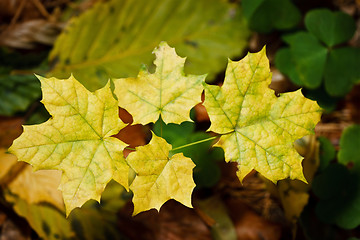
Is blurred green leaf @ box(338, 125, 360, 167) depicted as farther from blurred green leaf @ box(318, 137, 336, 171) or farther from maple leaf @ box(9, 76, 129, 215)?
maple leaf @ box(9, 76, 129, 215)

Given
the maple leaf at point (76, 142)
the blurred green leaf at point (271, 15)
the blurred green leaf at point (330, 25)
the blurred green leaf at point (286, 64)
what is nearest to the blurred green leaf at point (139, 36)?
the blurred green leaf at point (271, 15)

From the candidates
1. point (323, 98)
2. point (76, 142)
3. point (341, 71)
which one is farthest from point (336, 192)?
point (76, 142)

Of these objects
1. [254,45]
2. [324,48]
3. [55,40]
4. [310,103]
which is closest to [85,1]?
[55,40]

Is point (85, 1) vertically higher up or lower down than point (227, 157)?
higher up

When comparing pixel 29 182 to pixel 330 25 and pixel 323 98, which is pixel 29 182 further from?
pixel 330 25

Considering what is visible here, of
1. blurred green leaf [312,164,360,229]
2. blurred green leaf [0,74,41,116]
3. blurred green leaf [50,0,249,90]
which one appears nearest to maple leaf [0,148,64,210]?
blurred green leaf [0,74,41,116]

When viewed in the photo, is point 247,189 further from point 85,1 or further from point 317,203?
point 85,1
